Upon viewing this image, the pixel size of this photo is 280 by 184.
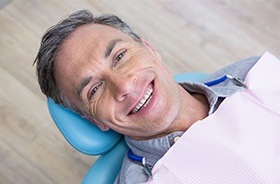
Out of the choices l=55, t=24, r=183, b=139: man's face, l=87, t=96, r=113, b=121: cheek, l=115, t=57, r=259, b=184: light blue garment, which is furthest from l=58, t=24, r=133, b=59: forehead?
l=115, t=57, r=259, b=184: light blue garment

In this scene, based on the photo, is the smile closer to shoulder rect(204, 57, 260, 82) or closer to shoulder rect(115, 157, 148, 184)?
shoulder rect(115, 157, 148, 184)

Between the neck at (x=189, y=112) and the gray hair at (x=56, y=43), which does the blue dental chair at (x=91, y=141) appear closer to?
the gray hair at (x=56, y=43)

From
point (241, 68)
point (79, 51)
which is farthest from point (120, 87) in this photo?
point (241, 68)

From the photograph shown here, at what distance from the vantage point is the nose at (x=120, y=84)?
1046 millimetres

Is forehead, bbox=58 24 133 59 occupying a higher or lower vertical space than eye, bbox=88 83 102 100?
higher

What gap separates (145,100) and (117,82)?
0.08 meters

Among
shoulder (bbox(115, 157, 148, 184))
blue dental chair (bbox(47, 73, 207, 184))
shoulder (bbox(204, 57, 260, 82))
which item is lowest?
blue dental chair (bbox(47, 73, 207, 184))

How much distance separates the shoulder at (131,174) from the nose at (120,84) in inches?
7.5

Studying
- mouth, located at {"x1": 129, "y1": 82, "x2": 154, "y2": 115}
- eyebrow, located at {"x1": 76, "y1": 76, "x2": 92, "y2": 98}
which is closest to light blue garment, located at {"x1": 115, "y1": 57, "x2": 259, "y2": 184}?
mouth, located at {"x1": 129, "y1": 82, "x2": 154, "y2": 115}

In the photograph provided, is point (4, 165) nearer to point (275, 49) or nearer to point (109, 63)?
point (109, 63)

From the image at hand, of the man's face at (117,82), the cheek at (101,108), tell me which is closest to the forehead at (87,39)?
the man's face at (117,82)

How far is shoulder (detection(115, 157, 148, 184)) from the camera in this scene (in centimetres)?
111

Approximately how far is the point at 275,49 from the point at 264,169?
0.98m

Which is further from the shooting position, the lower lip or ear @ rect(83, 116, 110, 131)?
ear @ rect(83, 116, 110, 131)
